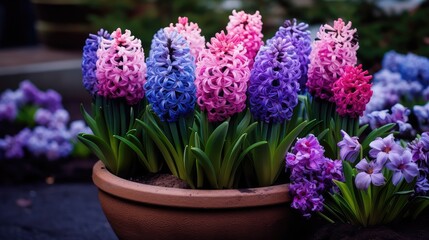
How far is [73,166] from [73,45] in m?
3.50

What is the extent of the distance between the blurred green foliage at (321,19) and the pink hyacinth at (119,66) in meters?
2.90

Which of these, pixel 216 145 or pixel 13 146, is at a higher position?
pixel 216 145

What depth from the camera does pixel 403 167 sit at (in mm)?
2420

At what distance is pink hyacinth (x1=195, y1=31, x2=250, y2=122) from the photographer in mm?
2457

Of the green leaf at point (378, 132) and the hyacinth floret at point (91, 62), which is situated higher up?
the hyacinth floret at point (91, 62)

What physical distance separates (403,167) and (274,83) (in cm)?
52

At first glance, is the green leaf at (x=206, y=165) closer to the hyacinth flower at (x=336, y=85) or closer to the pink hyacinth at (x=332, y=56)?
the hyacinth flower at (x=336, y=85)

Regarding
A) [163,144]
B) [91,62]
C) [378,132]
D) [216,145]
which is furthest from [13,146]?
[378,132]

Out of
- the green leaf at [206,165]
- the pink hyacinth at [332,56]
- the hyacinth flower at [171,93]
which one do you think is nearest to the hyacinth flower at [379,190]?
the pink hyacinth at [332,56]

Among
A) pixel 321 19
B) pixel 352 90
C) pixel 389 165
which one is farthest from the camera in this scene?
pixel 321 19

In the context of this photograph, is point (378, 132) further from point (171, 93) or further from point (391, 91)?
point (391, 91)

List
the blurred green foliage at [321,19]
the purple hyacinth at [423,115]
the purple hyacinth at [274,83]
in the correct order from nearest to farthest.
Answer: the purple hyacinth at [274,83] → the purple hyacinth at [423,115] → the blurred green foliage at [321,19]

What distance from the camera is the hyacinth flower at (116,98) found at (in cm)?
267

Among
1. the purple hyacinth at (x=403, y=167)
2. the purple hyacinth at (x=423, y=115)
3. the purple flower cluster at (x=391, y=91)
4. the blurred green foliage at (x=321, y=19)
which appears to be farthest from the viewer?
the blurred green foliage at (x=321, y=19)
